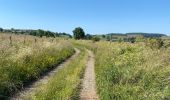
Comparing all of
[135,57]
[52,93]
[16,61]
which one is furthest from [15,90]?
[135,57]

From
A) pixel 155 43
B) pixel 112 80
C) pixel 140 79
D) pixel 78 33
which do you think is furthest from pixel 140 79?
pixel 78 33

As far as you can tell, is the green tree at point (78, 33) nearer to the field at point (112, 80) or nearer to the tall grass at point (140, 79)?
the field at point (112, 80)

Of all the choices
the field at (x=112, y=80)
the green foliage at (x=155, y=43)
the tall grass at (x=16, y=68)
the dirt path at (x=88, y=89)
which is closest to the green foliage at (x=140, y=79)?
the field at (x=112, y=80)

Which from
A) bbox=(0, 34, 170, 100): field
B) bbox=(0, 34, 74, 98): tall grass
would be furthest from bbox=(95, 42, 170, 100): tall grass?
bbox=(0, 34, 74, 98): tall grass

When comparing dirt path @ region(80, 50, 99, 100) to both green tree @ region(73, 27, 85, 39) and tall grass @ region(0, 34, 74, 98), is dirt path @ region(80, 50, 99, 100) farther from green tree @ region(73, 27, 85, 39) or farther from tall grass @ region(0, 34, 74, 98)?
green tree @ region(73, 27, 85, 39)

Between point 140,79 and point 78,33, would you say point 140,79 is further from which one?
point 78,33

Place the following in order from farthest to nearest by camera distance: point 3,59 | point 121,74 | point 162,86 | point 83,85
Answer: point 83,85 → point 3,59 → point 121,74 → point 162,86

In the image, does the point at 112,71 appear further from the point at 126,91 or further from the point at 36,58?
the point at 36,58

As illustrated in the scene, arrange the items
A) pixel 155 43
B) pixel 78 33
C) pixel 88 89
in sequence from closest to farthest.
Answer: pixel 88 89, pixel 155 43, pixel 78 33

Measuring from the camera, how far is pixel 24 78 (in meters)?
Answer: 17.1

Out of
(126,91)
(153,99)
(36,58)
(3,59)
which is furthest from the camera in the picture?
(36,58)

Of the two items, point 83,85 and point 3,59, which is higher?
point 3,59

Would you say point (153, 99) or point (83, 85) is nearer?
point (153, 99)

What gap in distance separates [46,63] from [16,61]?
5603 millimetres
